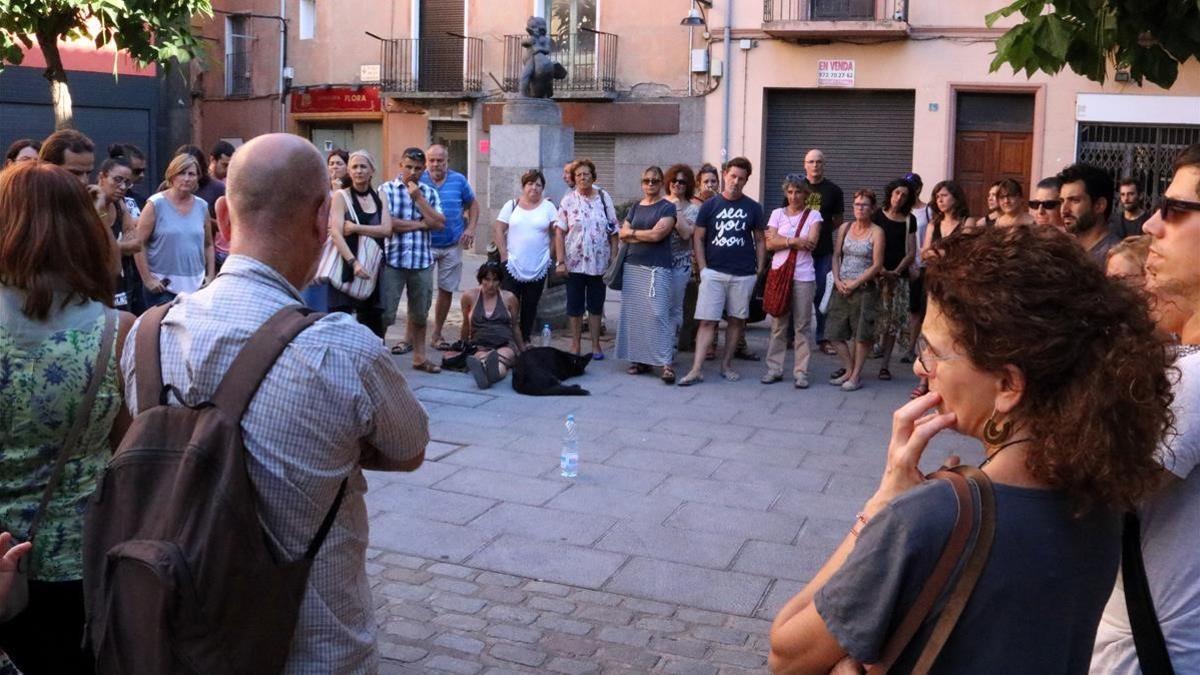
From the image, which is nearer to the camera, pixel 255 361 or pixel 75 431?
pixel 255 361

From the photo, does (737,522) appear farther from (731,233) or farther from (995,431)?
(995,431)

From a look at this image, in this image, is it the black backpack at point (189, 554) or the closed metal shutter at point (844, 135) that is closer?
the black backpack at point (189, 554)

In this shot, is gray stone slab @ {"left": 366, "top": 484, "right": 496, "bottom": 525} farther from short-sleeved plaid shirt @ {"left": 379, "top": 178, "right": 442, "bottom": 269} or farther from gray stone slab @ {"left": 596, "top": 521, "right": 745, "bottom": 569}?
short-sleeved plaid shirt @ {"left": 379, "top": 178, "right": 442, "bottom": 269}

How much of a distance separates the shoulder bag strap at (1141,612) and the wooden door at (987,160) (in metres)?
18.8

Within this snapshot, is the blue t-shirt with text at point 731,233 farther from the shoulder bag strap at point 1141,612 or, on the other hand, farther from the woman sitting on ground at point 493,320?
the shoulder bag strap at point 1141,612

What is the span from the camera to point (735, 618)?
5.31 metres

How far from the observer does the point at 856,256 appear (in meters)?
10.5

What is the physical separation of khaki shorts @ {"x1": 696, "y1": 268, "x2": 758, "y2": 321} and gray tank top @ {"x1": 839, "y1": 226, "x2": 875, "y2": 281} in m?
0.75

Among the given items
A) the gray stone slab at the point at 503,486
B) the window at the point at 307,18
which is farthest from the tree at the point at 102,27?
the window at the point at 307,18

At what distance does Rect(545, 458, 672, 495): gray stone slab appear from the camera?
7.27 metres

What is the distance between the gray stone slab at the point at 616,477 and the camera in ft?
23.9

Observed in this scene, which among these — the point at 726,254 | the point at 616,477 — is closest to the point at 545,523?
the point at 616,477

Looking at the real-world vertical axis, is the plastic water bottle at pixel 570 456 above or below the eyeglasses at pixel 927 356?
below

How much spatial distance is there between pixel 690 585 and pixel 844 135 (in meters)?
17.1
